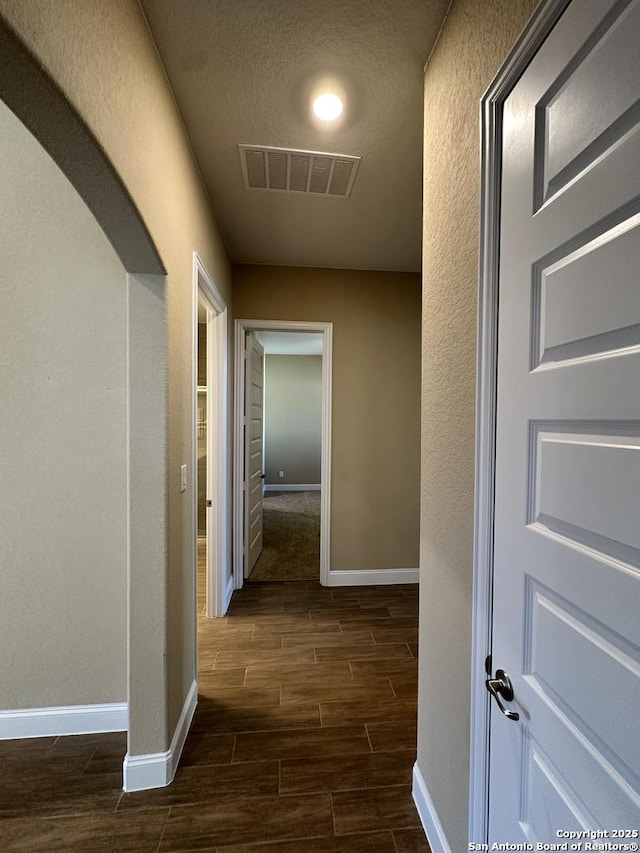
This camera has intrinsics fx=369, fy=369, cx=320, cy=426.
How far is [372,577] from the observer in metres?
3.20

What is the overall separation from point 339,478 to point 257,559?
131 centimetres

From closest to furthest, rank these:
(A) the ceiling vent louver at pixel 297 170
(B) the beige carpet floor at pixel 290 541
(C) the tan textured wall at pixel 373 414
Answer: (A) the ceiling vent louver at pixel 297 170
(C) the tan textured wall at pixel 373 414
(B) the beige carpet floor at pixel 290 541

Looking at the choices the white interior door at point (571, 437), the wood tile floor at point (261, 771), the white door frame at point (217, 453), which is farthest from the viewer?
the white door frame at point (217, 453)

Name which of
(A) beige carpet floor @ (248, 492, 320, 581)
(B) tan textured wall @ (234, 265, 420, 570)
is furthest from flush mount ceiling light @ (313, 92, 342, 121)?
(A) beige carpet floor @ (248, 492, 320, 581)

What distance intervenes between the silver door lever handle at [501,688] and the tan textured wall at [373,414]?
7.69ft

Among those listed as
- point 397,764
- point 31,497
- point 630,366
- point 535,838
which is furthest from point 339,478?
point 630,366

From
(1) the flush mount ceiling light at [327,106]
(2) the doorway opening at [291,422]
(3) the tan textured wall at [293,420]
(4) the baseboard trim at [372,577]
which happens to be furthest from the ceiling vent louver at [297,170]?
(3) the tan textured wall at [293,420]

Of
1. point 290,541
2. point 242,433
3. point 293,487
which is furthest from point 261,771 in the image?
point 293,487

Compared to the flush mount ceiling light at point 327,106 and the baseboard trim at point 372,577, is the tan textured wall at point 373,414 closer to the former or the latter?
the baseboard trim at point 372,577

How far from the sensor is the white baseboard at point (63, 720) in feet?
5.41

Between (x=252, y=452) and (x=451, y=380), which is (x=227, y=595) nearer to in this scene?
(x=252, y=452)

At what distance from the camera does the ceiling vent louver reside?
175 centimetres

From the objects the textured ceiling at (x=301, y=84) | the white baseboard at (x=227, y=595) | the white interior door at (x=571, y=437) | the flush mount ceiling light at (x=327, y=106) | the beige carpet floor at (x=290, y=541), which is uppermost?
the textured ceiling at (x=301, y=84)

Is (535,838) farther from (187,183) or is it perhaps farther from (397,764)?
(187,183)
